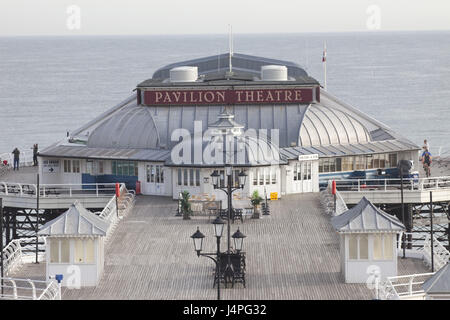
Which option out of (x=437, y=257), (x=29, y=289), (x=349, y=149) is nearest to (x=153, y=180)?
(x=349, y=149)

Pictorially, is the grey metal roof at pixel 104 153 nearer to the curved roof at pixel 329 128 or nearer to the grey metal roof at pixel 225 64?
the curved roof at pixel 329 128

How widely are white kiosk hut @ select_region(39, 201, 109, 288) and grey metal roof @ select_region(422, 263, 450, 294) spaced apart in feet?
36.2

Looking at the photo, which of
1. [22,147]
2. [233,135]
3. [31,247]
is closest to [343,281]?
[233,135]

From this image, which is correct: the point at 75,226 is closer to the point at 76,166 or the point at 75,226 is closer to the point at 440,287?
the point at 440,287

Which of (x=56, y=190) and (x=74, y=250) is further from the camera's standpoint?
(x=56, y=190)

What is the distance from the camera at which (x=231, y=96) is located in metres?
67.7

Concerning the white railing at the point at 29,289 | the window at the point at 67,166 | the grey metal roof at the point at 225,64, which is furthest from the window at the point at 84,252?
the grey metal roof at the point at 225,64

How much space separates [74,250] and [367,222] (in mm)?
9515

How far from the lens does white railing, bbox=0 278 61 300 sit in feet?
136

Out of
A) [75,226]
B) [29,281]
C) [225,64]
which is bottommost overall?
[29,281]

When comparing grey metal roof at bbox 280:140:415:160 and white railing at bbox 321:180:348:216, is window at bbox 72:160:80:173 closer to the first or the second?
grey metal roof at bbox 280:140:415:160

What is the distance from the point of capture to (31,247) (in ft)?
263

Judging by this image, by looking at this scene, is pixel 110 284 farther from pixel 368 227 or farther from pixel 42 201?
pixel 42 201

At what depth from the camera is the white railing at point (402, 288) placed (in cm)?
4056
